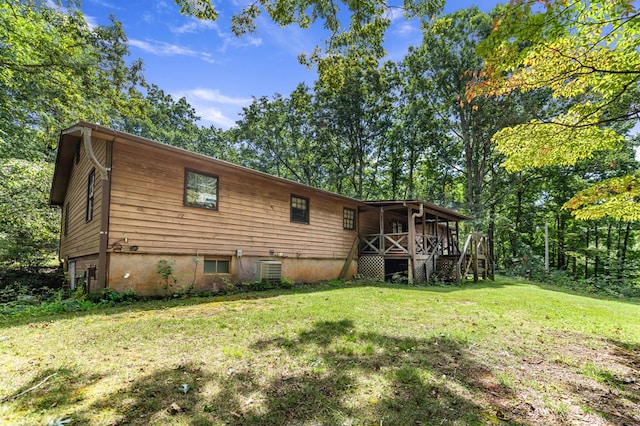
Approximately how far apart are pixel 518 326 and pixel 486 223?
57.7 feet

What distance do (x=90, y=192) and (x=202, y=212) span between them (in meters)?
3.18

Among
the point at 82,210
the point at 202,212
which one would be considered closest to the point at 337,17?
the point at 202,212

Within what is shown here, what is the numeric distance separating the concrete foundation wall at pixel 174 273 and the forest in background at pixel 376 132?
5975mm

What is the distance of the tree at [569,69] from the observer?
12.4ft

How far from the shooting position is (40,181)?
12492 millimetres

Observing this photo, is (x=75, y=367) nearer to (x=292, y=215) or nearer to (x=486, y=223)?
(x=292, y=215)

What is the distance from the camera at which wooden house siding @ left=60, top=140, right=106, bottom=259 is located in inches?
300

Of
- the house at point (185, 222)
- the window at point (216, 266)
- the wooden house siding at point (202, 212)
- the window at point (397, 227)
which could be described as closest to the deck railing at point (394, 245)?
the house at point (185, 222)

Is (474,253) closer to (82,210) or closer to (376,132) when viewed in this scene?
(376,132)

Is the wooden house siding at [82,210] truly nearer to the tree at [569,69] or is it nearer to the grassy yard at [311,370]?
the grassy yard at [311,370]

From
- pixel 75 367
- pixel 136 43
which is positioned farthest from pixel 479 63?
pixel 75 367

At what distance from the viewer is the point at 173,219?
8023 millimetres

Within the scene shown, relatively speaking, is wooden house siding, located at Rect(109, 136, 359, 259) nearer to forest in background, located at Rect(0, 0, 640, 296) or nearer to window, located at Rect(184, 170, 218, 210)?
window, located at Rect(184, 170, 218, 210)

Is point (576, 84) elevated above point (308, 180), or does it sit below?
below
